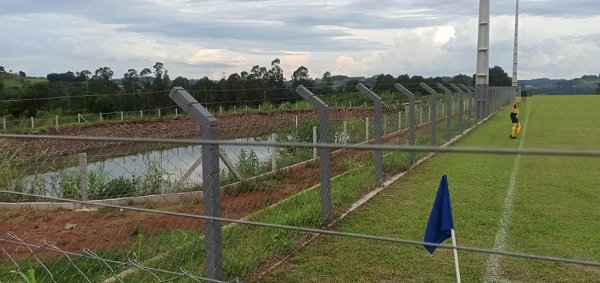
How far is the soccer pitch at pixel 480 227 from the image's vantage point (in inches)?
195

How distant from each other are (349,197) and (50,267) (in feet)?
13.3

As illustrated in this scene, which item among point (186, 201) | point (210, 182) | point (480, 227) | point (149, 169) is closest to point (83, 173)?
point (149, 169)

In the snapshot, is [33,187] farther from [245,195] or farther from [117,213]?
[245,195]

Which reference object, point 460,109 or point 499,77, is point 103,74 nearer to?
point 460,109

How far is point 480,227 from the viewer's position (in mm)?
6500

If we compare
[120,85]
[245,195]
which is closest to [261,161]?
[245,195]

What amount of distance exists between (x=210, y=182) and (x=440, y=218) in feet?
5.60

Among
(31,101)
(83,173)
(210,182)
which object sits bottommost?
(83,173)

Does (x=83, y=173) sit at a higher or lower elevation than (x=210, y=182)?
lower

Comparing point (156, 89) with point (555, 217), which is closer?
point (555, 217)

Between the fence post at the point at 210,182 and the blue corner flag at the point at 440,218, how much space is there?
1.56 meters

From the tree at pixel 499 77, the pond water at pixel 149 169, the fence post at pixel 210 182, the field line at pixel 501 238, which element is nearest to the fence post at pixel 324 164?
the pond water at pixel 149 169

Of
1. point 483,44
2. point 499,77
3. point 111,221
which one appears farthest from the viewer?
point 499,77

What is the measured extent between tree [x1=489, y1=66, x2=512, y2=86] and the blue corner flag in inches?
3780
